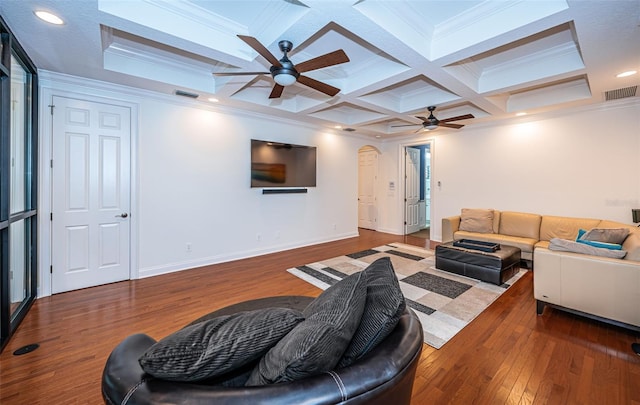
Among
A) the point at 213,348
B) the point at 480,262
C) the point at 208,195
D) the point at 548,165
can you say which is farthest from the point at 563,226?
the point at 208,195

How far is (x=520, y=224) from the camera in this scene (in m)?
4.91

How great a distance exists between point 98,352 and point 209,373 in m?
2.12

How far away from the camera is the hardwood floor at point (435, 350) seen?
1812mm

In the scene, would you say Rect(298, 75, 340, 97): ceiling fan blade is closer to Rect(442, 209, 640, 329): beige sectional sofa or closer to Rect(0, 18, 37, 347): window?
Rect(0, 18, 37, 347): window

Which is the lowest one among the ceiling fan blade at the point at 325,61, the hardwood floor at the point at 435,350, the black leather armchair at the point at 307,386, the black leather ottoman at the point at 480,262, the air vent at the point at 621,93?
the hardwood floor at the point at 435,350

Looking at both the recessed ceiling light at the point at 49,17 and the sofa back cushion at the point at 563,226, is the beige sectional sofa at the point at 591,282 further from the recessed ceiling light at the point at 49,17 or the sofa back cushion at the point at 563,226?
the recessed ceiling light at the point at 49,17

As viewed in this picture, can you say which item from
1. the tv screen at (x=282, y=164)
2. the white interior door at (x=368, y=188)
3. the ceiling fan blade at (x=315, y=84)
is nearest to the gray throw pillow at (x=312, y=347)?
the ceiling fan blade at (x=315, y=84)

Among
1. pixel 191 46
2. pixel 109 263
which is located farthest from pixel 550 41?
pixel 109 263

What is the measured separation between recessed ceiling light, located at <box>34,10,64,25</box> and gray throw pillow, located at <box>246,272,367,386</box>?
3.02m

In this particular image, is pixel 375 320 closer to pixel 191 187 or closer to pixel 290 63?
pixel 290 63

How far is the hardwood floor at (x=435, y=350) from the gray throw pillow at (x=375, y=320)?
3.58ft

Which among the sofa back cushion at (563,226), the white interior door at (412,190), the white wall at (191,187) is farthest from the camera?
the white interior door at (412,190)

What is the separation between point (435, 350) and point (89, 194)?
14.1ft

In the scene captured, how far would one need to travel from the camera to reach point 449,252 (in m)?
4.02
